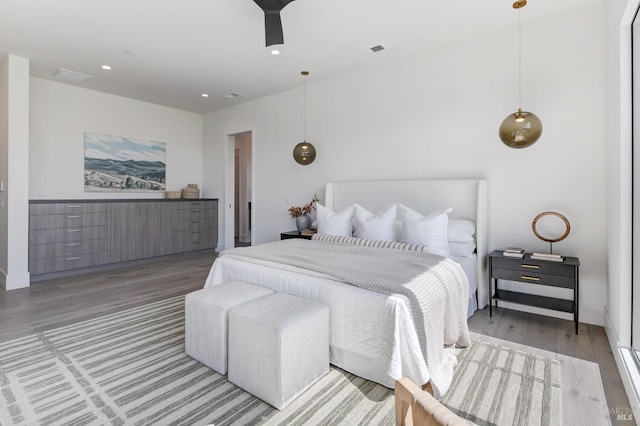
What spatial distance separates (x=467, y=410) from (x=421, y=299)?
612mm

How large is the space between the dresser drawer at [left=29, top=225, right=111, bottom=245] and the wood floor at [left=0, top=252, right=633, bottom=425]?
1.79 ft

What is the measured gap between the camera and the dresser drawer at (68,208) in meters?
4.21

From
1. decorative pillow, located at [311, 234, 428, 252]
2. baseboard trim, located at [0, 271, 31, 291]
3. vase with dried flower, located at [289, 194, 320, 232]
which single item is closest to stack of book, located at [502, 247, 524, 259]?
decorative pillow, located at [311, 234, 428, 252]

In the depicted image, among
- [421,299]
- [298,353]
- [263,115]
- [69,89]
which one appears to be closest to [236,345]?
[298,353]

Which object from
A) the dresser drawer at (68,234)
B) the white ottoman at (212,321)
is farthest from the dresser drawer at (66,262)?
the white ottoman at (212,321)

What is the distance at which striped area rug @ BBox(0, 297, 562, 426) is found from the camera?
5.40 feet

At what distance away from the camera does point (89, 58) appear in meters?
3.87

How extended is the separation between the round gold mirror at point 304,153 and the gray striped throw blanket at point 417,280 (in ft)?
6.74

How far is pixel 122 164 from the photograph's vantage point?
546cm

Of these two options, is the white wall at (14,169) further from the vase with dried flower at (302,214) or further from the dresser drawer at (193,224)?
the vase with dried flower at (302,214)

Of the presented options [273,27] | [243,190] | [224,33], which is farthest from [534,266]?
[243,190]

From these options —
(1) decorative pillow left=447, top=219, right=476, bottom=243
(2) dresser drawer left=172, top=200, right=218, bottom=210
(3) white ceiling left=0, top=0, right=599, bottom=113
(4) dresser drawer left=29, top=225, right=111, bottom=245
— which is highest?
(3) white ceiling left=0, top=0, right=599, bottom=113

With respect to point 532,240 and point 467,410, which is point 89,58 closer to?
point 467,410

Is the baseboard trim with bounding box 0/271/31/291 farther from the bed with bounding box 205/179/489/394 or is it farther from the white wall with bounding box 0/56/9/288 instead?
the bed with bounding box 205/179/489/394
